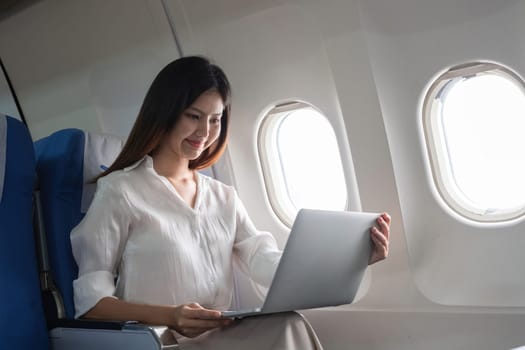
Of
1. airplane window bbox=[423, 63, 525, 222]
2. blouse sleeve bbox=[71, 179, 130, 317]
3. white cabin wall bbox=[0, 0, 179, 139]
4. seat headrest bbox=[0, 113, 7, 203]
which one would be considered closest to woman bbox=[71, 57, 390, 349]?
blouse sleeve bbox=[71, 179, 130, 317]

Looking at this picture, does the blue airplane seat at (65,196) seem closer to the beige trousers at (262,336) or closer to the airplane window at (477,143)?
the beige trousers at (262,336)

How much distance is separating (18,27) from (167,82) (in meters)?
1.69

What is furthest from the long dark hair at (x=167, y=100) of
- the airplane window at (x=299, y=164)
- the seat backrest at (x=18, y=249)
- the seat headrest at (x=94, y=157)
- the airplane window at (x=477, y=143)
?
the airplane window at (x=477, y=143)

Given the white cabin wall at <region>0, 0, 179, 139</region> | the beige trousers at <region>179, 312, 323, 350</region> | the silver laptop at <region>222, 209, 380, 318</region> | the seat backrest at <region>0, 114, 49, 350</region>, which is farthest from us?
the white cabin wall at <region>0, 0, 179, 139</region>

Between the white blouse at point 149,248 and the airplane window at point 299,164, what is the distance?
694mm

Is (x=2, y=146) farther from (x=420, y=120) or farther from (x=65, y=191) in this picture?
(x=420, y=120)

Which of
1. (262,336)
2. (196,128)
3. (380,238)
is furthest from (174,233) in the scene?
(380,238)

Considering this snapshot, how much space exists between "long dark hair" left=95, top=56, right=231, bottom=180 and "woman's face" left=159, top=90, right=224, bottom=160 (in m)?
0.02

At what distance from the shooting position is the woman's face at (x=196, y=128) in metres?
2.54

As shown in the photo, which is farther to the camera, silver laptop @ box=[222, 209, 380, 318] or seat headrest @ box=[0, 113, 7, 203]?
seat headrest @ box=[0, 113, 7, 203]

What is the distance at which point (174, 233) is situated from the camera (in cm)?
246

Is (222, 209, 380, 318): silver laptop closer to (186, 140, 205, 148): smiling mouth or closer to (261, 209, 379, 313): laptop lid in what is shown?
(261, 209, 379, 313): laptop lid

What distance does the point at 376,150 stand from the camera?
8.98ft

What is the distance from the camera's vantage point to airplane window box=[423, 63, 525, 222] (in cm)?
271
